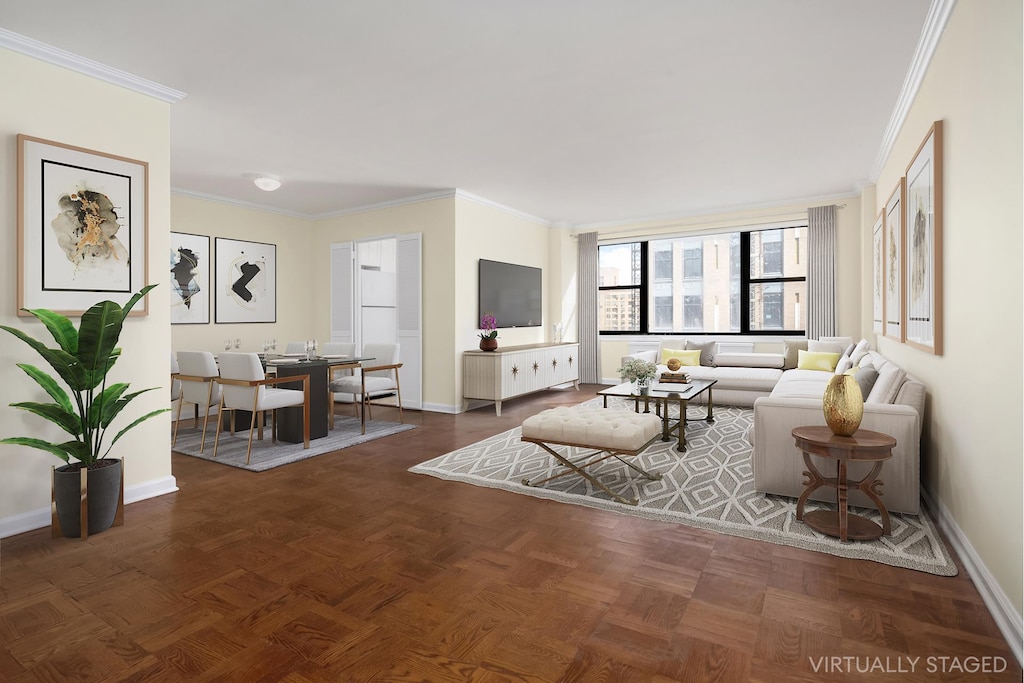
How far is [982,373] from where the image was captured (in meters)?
2.18

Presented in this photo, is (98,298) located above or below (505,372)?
above

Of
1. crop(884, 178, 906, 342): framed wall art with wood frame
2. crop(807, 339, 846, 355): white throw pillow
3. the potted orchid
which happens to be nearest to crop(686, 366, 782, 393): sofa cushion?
crop(807, 339, 846, 355): white throw pillow

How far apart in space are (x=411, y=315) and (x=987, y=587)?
223 inches

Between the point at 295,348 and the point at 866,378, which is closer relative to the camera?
the point at 866,378

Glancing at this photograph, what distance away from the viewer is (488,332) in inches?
277

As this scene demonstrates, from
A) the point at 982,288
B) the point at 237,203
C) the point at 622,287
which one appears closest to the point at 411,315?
the point at 237,203

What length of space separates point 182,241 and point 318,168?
6.52ft

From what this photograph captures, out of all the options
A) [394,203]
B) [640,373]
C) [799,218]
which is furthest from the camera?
[799,218]

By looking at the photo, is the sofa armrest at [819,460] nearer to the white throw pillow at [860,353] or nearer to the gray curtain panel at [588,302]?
the white throw pillow at [860,353]

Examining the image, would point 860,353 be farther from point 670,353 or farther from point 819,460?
point 819,460

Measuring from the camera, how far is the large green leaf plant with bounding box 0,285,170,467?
2695 millimetres

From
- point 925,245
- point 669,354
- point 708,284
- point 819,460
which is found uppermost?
point 708,284

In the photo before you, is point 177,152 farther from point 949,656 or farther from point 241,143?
point 949,656

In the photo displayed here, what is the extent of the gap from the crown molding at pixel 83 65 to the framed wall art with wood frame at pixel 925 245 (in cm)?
453
